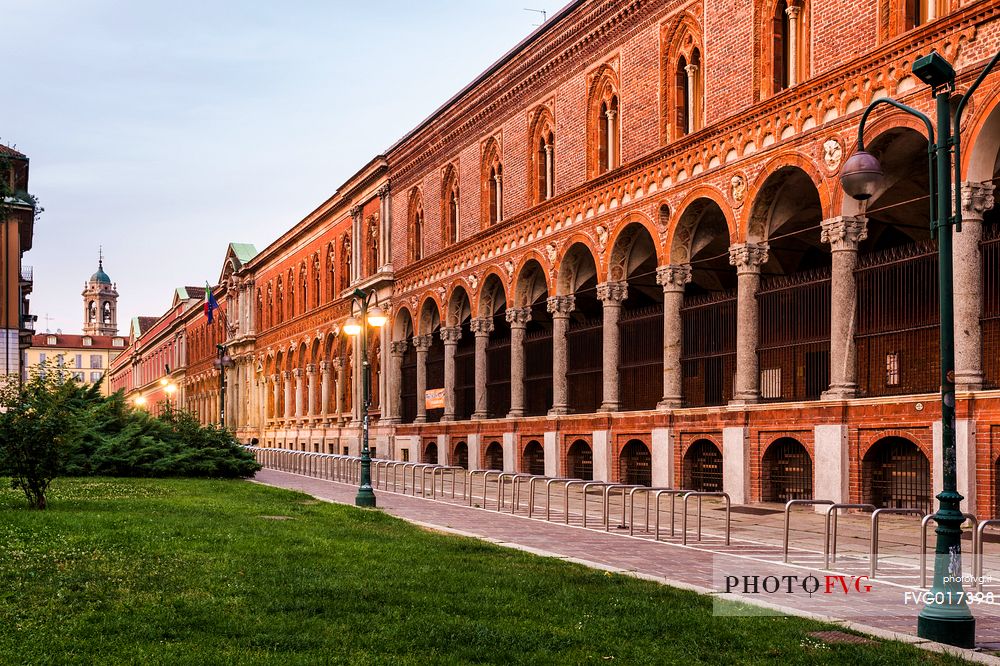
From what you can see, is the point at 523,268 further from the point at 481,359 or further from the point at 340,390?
the point at 340,390

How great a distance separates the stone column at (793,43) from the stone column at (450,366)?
19535mm

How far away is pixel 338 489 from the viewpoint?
1145 inches

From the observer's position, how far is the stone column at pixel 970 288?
17922 millimetres

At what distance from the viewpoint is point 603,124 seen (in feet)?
100

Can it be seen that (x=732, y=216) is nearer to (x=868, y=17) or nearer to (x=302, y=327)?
(x=868, y=17)

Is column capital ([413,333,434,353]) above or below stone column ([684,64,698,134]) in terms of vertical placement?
below

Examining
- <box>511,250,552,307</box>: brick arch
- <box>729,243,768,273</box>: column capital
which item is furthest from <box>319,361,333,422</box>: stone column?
<box>729,243,768,273</box>: column capital

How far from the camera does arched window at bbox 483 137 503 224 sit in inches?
1448

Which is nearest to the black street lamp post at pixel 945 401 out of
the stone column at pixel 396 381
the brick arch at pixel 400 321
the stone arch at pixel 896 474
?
the stone arch at pixel 896 474

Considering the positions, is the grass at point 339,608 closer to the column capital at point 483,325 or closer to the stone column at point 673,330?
the stone column at point 673,330

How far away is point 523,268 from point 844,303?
48.5 ft

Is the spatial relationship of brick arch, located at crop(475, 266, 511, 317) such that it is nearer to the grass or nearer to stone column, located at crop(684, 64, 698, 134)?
stone column, located at crop(684, 64, 698, 134)

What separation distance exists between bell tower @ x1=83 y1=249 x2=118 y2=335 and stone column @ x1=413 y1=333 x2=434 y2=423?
156468mm

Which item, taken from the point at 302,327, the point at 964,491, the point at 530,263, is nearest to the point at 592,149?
the point at 530,263
